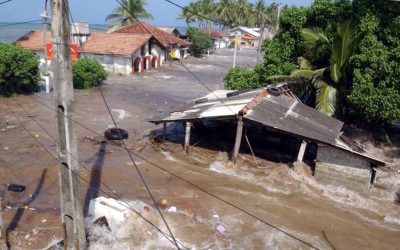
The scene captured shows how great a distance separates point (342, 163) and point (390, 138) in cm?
681

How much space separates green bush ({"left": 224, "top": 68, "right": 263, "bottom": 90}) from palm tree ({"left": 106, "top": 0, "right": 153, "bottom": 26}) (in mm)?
26028

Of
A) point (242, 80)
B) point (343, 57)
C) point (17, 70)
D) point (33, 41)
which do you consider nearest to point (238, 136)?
point (343, 57)

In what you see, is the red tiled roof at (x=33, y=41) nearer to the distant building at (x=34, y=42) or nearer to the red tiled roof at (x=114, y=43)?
the distant building at (x=34, y=42)

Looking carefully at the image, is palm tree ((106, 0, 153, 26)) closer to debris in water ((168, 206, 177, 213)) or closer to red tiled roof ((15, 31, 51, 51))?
red tiled roof ((15, 31, 51, 51))

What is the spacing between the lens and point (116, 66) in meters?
37.5

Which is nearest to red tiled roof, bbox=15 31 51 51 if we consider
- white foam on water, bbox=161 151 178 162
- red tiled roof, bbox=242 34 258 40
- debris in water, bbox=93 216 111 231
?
white foam on water, bbox=161 151 178 162

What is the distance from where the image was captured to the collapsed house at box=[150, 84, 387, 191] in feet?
43.5

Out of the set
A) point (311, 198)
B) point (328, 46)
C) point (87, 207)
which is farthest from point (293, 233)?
point (328, 46)

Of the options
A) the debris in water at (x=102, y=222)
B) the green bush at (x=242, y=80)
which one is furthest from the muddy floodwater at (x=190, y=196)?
the green bush at (x=242, y=80)

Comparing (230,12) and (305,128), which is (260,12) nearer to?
(230,12)

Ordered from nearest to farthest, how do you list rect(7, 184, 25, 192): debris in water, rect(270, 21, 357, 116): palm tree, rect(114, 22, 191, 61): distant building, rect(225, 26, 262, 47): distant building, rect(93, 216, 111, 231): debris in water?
rect(93, 216, 111, 231): debris in water → rect(7, 184, 25, 192): debris in water → rect(270, 21, 357, 116): palm tree → rect(114, 22, 191, 61): distant building → rect(225, 26, 262, 47): distant building

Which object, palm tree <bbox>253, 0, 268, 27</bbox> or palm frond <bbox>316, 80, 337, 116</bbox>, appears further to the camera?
palm tree <bbox>253, 0, 268, 27</bbox>

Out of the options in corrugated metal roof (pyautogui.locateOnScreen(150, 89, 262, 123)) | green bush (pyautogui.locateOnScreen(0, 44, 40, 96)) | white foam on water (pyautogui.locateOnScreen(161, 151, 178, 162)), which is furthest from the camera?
green bush (pyautogui.locateOnScreen(0, 44, 40, 96))

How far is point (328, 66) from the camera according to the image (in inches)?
714
